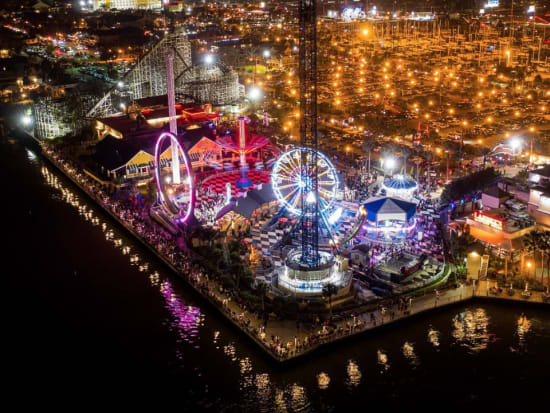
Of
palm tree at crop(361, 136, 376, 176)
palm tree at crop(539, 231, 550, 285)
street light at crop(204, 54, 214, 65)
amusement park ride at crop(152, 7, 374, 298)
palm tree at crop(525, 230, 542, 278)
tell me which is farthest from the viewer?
street light at crop(204, 54, 214, 65)

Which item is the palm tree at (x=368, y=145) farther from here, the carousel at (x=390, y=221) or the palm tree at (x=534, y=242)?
the palm tree at (x=534, y=242)

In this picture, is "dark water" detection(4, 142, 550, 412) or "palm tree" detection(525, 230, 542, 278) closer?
"dark water" detection(4, 142, 550, 412)

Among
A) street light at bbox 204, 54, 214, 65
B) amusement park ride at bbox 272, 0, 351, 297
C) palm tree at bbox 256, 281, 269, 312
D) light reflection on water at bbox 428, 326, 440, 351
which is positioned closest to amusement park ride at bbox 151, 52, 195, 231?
amusement park ride at bbox 272, 0, 351, 297

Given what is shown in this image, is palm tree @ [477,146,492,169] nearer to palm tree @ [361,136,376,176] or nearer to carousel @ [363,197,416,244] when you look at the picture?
palm tree @ [361,136,376,176]

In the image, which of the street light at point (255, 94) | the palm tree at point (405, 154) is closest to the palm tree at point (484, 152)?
the palm tree at point (405, 154)

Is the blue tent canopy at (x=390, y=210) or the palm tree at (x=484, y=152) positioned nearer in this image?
the blue tent canopy at (x=390, y=210)
